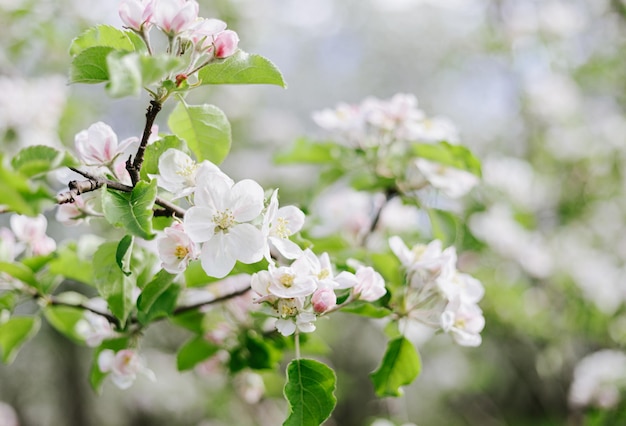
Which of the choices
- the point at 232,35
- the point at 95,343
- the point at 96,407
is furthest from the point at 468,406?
the point at 232,35

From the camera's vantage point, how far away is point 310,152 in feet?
4.50

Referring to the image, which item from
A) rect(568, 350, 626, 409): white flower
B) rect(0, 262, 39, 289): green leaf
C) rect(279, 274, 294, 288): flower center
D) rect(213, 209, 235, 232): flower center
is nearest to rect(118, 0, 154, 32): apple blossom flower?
rect(213, 209, 235, 232): flower center

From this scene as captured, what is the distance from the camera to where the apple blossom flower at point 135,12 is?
73 cm

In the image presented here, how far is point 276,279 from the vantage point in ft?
2.50

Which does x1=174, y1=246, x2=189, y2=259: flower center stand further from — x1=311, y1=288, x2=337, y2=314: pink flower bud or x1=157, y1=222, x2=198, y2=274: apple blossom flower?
x1=311, y1=288, x2=337, y2=314: pink flower bud

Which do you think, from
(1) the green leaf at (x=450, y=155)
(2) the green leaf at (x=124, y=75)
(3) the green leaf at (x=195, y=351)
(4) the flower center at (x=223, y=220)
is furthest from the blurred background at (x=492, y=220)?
(2) the green leaf at (x=124, y=75)

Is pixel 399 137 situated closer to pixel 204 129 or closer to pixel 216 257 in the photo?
pixel 204 129

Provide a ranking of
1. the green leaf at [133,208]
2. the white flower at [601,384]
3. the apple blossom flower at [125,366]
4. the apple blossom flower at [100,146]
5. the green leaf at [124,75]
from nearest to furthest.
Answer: the green leaf at [124,75] < the green leaf at [133,208] < the apple blossom flower at [100,146] < the apple blossom flower at [125,366] < the white flower at [601,384]

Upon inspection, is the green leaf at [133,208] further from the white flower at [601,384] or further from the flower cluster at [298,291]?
the white flower at [601,384]

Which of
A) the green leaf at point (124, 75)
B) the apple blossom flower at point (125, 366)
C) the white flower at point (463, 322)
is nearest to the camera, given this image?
the green leaf at point (124, 75)

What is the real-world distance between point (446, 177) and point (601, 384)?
1.24 metres

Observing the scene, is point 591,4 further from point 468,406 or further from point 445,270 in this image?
point 445,270

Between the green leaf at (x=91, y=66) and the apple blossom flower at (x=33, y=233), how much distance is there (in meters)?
0.43

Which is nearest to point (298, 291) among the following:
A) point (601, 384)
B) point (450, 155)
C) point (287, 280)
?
point (287, 280)
